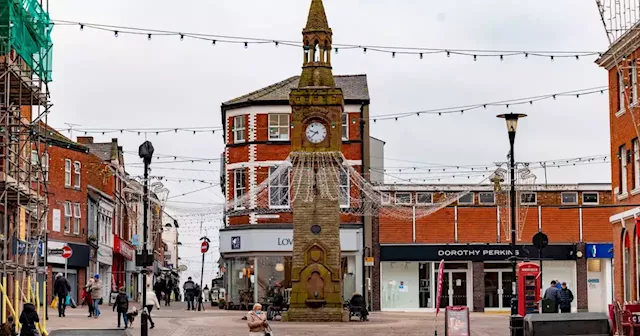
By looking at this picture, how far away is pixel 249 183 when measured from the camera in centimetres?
6156

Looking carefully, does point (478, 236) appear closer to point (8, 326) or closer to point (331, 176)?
point (331, 176)

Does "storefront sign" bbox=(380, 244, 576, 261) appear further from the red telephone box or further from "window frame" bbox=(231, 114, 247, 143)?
the red telephone box

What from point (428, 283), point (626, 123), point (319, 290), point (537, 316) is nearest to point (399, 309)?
point (428, 283)

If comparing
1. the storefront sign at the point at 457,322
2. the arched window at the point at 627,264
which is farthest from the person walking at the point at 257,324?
the arched window at the point at 627,264

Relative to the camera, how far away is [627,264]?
141 ft

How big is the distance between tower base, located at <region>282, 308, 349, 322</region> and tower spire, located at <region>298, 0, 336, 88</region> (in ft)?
27.5

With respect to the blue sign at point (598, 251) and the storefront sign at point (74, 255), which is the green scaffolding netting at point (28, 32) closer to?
the storefront sign at point (74, 255)

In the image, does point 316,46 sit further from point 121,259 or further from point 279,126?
point 121,259

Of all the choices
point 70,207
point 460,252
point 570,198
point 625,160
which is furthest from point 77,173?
point 625,160

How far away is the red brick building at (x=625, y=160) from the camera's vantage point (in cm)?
4100

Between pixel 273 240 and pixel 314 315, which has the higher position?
pixel 273 240

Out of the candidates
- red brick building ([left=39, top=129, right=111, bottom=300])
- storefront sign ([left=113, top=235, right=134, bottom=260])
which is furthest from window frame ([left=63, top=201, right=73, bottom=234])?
storefront sign ([left=113, top=235, right=134, bottom=260])

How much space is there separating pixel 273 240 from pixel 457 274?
9581 millimetres

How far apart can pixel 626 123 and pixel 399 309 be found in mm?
21662
